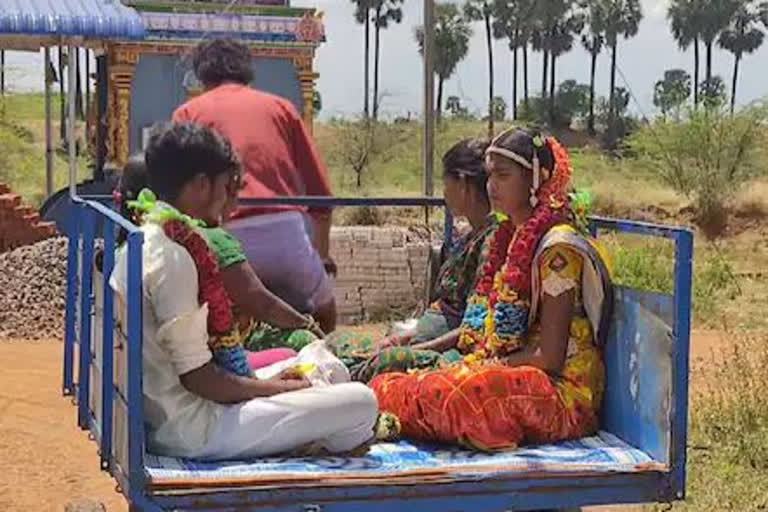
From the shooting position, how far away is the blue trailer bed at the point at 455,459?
9.36ft

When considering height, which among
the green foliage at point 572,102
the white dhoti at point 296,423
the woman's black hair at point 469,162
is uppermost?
the green foliage at point 572,102

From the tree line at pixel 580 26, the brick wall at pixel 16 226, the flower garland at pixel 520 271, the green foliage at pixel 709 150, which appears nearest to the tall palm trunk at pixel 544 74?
the tree line at pixel 580 26

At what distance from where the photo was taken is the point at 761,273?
17.3m

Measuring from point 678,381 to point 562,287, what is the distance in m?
0.48

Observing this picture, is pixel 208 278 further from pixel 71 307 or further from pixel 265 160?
pixel 265 160

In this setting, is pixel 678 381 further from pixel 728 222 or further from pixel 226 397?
pixel 728 222

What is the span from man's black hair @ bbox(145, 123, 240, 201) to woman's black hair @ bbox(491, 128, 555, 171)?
0.79 metres

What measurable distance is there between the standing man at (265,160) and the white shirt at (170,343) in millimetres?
1140

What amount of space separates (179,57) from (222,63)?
14.0 m

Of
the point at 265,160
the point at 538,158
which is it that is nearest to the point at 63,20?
the point at 265,160

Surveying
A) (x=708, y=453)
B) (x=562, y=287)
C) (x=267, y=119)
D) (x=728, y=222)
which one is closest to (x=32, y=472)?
(x=267, y=119)

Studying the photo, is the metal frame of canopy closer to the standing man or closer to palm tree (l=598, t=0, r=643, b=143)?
the standing man

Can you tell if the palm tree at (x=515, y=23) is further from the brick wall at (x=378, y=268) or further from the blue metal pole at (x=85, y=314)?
the blue metal pole at (x=85, y=314)

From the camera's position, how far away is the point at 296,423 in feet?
10.3
